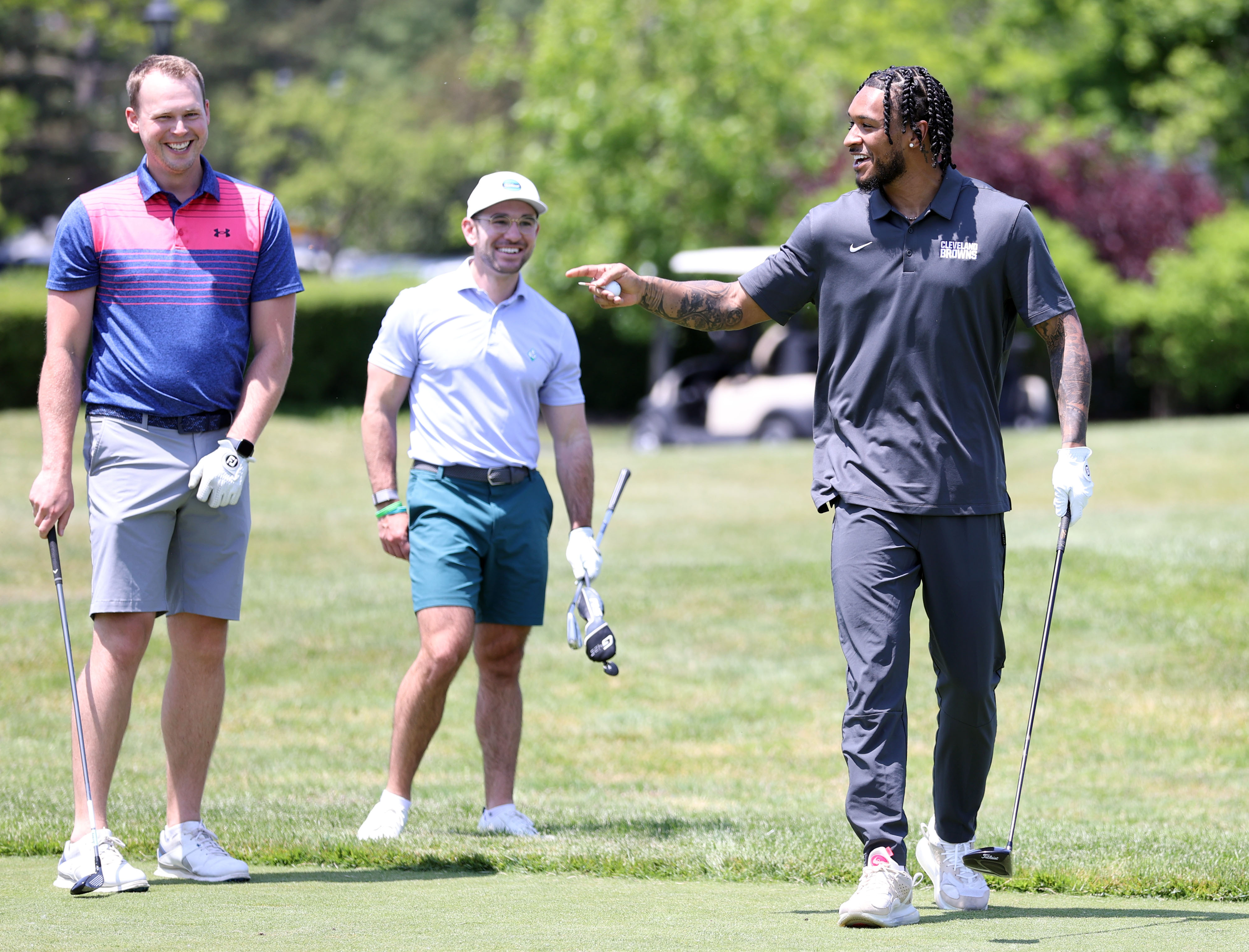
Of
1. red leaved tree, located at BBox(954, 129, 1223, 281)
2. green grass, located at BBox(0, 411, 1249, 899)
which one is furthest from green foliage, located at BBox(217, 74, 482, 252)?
green grass, located at BBox(0, 411, 1249, 899)

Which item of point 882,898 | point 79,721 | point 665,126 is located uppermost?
point 665,126

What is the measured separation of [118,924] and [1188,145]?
29.8 m

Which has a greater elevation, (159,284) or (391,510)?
(159,284)

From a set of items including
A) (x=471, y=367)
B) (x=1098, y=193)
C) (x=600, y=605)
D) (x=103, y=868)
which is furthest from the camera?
(x=1098, y=193)

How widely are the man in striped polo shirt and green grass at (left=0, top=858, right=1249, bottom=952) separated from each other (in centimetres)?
34

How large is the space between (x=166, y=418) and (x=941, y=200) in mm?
2272

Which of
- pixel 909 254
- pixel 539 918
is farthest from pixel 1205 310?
pixel 539 918

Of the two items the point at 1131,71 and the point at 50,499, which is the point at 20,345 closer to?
the point at 50,499

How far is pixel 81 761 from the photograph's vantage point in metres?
4.75

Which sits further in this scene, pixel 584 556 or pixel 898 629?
pixel 584 556

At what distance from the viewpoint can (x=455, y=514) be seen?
18.8 ft

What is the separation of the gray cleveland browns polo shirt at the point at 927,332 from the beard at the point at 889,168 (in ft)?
0.15

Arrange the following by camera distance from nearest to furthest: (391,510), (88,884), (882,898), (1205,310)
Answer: (882,898)
(88,884)
(391,510)
(1205,310)

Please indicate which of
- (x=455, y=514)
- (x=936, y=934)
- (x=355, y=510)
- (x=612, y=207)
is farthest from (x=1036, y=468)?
(x=936, y=934)
